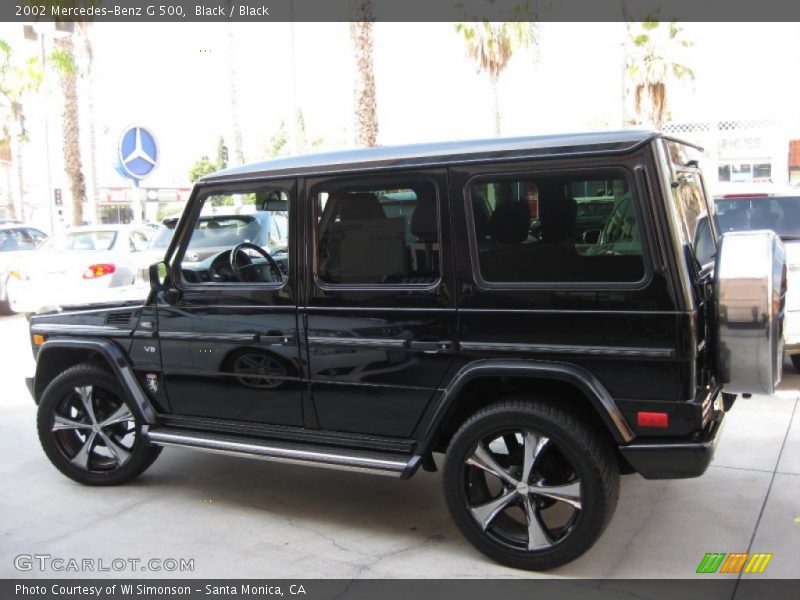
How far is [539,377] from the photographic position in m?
3.44

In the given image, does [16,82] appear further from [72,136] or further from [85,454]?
Answer: [85,454]

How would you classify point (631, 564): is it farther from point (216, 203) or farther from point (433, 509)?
point (216, 203)

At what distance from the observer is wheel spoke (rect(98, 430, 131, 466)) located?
478 cm

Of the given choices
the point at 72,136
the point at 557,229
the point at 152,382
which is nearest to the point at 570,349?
the point at 557,229

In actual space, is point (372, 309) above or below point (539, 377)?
above

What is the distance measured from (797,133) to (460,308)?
126 ft

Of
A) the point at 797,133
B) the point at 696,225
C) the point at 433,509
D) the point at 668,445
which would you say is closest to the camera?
the point at 668,445

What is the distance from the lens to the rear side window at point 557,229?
332 cm

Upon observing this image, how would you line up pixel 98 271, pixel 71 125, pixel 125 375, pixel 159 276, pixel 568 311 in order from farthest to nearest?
pixel 71 125, pixel 98 271, pixel 125 375, pixel 159 276, pixel 568 311

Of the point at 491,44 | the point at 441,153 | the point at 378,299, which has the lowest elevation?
the point at 378,299

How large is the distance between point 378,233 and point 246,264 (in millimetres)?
937

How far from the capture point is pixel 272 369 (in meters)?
4.14

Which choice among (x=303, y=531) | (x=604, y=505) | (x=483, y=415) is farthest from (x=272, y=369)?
(x=604, y=505)

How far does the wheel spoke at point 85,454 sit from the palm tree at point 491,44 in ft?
66.9
